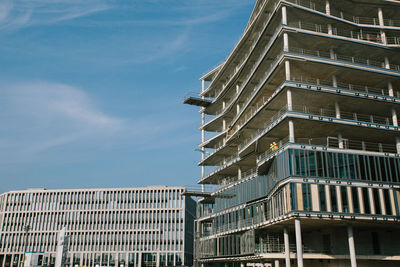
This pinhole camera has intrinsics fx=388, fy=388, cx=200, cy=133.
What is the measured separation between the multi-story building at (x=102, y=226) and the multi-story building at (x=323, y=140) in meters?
59.8

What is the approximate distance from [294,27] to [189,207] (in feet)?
290

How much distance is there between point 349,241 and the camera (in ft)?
129

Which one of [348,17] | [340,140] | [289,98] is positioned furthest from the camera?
[348,17]

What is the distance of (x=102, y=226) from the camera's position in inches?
4596

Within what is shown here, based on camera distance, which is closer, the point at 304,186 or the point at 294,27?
the point at 304,186

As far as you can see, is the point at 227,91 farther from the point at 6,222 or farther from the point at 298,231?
the point at 6,222

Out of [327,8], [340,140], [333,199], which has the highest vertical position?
[327,8]

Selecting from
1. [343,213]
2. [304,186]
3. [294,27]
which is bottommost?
[343,213]

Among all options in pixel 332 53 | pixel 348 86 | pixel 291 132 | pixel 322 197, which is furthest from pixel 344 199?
pixel 332 53

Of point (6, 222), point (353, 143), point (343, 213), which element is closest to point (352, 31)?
point (353, 143)

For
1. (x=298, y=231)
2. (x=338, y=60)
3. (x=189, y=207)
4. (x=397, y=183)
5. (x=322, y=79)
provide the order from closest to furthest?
(x=298, y=231) < (x=397, y=183) < (x=338, y=60) < (x=322, y=79) < (x=189, y=207)

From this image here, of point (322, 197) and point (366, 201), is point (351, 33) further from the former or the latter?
point (322, 197)

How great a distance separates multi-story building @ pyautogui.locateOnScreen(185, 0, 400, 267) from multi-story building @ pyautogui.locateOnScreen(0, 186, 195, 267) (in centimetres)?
5981

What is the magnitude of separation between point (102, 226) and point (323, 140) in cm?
8791
